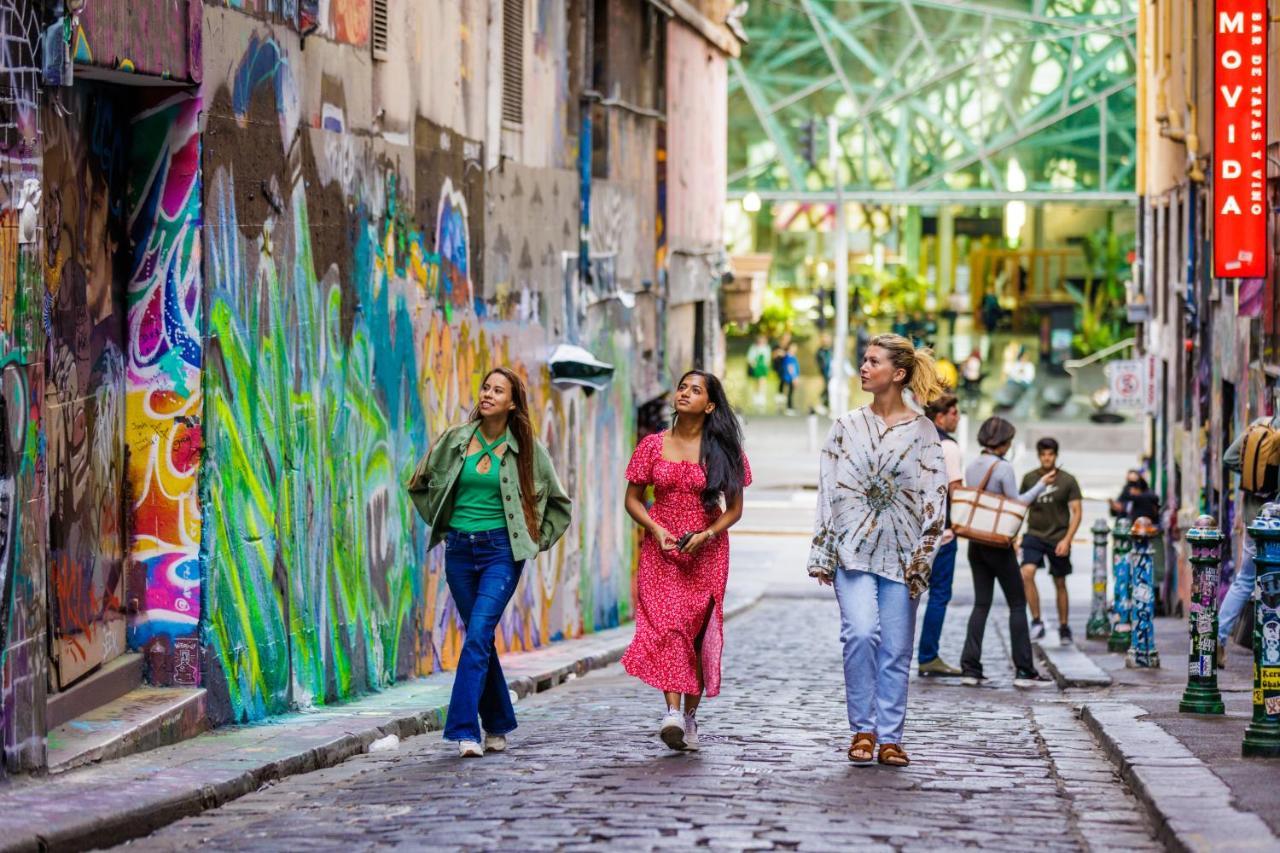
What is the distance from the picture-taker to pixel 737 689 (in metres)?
13.5

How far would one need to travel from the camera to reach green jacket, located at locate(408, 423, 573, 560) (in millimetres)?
9875

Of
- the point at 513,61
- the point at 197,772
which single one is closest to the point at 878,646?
the point at 197,772

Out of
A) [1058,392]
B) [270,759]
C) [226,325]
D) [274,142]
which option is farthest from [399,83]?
[1058,392]

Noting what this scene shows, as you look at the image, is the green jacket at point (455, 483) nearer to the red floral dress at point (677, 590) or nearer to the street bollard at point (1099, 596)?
the red floral dress at point (677, 590)

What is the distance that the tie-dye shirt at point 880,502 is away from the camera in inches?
364

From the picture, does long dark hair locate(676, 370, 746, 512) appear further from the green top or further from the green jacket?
the green top

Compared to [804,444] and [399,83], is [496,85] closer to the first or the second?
[399,83]

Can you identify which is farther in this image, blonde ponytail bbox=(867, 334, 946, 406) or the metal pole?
the metal pole

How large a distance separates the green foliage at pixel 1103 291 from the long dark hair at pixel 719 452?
43.6 metres

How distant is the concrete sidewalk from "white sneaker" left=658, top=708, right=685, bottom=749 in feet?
4.96

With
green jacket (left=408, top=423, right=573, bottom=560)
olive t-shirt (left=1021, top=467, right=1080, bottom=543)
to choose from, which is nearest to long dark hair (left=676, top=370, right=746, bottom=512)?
green jacket (left=408, top=423, right=573, bottom=560)

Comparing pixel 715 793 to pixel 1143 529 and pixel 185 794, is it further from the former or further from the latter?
pixel 1143 529

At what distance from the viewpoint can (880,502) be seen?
9.33 m

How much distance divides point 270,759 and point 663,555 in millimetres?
1922
